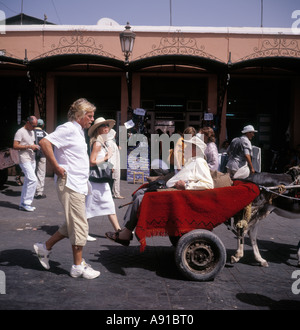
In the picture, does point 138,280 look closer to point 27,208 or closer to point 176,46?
point 27,208

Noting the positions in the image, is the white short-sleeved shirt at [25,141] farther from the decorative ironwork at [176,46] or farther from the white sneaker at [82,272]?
the decorative ironwork at [176,46]

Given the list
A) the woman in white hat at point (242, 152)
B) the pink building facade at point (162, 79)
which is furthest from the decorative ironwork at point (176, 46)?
the woman in white hat at point (242, 152)

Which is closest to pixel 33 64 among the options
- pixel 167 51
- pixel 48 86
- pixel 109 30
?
pixel 48 86

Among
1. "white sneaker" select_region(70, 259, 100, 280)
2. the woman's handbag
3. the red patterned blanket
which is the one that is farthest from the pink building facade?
"white sneaker" select_region(70, 259, 100, 280)

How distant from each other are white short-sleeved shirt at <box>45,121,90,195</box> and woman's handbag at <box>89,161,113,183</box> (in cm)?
135

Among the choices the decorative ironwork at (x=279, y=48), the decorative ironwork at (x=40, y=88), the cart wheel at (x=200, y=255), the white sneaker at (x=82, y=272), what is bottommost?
the white sneaker at (x=82, y=272)

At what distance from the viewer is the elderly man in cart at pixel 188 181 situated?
466 cm

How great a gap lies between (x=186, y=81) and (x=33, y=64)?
627cm

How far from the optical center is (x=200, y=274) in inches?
178

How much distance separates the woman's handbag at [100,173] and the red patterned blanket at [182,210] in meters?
1.51

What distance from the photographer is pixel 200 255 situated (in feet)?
14.9

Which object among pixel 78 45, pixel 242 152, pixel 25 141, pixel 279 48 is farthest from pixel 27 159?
pixel 279 48
